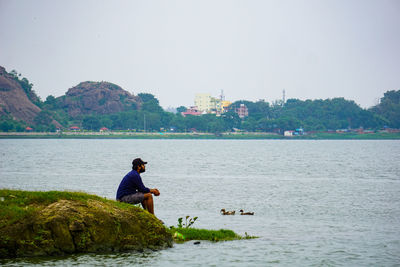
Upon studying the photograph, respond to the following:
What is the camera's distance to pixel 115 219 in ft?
51.1

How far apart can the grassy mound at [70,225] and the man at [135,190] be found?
70 cm

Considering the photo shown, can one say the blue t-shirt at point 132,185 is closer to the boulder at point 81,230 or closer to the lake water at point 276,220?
the boulder at point 81,230

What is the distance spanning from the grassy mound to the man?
70 centimetres

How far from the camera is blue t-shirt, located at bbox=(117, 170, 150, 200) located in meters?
17.1

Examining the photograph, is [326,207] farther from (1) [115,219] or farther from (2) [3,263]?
(2) [3,263]

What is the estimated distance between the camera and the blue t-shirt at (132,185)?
17.1 m

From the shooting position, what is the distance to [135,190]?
17438 millimetres

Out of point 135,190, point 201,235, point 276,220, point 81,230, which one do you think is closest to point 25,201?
point 81,230

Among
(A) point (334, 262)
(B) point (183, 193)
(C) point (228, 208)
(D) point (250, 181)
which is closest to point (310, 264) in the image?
(A) point (334, 262)

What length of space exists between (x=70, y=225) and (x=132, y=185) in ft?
9.65

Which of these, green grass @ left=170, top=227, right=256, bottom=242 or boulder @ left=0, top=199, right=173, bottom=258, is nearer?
boulder @ left=0, top=199, right=173, bottom=258

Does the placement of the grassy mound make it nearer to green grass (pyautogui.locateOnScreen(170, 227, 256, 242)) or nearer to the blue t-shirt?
the blue t-shirt

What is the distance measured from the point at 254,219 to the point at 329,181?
25.7m

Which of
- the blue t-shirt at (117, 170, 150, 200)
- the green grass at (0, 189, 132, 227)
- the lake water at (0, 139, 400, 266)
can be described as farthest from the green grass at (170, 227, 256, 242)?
the green grass at (0, 189, 132, 227)
